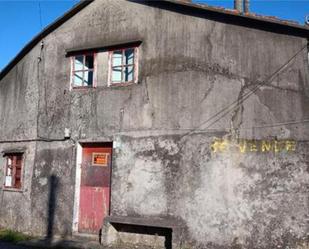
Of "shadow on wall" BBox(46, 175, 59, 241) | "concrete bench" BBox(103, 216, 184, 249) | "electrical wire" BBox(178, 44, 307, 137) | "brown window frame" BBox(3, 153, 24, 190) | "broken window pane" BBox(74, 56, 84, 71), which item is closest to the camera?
"electrical wire" BBox(178, 44, 307, 137)

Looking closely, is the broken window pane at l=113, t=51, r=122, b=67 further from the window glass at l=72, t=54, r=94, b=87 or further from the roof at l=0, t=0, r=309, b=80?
the roof at l=0, t=0, r=309, b=80

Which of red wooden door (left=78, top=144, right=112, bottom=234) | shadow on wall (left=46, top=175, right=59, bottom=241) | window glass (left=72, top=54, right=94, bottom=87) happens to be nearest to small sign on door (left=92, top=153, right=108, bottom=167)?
red wooden door (left=78, top=144, right=112, bottom=234)

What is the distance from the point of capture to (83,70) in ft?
37.1

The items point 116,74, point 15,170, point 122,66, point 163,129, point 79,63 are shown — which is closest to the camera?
point 163,129

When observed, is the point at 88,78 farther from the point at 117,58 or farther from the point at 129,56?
the point at 129,56

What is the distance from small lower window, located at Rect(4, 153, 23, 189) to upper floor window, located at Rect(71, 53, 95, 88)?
2.92 meters

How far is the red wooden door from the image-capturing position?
10.4 m

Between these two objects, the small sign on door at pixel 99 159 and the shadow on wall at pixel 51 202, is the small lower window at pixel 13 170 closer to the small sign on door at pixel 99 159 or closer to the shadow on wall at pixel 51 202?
the shadow on wall at pixel 51 202

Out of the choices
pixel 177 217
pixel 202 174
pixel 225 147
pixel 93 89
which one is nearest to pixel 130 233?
pixel 177 217

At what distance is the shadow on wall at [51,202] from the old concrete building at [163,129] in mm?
31

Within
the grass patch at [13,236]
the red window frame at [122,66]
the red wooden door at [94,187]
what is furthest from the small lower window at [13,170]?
the red window frame at [122,66]

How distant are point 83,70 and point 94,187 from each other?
330cm

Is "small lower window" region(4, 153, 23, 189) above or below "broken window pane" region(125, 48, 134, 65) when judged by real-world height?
below

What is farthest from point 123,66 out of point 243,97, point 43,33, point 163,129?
point 243,97
